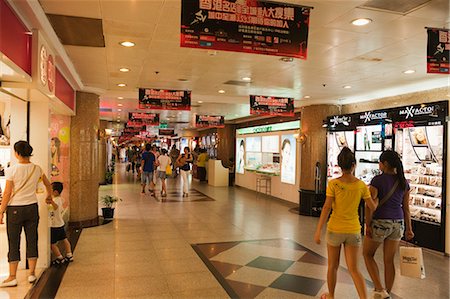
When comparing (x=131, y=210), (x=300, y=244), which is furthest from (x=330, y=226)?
(x=131, y=210)

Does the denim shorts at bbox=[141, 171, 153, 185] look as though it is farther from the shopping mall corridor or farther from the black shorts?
the black shorts

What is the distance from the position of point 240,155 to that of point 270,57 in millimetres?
10773

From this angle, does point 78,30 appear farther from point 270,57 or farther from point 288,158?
point 288,158

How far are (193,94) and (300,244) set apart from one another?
448cm

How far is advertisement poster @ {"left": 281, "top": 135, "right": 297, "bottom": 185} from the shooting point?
1118 cm

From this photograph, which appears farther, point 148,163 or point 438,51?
point 148,163

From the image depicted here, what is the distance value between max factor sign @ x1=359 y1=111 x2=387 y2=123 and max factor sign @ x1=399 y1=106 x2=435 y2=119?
0.41m

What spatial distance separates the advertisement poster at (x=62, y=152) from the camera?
6.82m

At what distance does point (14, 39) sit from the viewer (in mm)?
3045

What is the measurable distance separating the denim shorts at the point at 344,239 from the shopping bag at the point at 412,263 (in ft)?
2.41

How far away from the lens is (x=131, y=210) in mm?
9031

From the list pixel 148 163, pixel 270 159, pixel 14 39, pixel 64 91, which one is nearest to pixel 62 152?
pixel 64 91

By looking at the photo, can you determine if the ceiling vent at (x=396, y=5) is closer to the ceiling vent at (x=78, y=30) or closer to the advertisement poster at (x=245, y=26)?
the advertisement poster at (x=245, y=26)

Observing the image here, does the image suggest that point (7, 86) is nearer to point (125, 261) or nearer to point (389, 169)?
point (125, 261)
